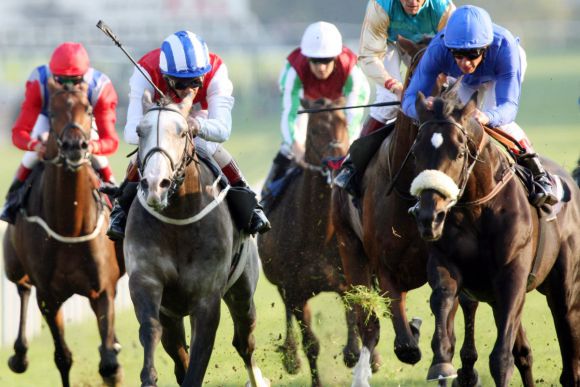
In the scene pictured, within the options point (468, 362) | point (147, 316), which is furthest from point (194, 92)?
point (468, 362)

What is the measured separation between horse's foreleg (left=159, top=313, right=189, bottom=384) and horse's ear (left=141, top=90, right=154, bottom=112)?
1462mm

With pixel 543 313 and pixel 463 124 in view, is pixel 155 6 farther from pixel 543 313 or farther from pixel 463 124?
pixel 463 124

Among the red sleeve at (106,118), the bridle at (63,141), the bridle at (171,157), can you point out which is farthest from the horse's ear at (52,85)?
the bridle at (171,157)

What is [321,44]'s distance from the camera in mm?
10367

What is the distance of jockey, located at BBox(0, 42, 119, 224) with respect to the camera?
9.27 metres

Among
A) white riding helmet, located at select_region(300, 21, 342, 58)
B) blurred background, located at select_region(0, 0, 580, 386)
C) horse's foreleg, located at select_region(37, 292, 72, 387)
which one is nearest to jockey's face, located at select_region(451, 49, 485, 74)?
blurred background, located at select_region(0, 0, 580, 386)

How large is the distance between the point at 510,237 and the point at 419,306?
18.6 feet

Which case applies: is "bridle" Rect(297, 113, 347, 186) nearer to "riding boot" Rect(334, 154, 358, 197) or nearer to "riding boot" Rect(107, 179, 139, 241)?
"riding boot" Rect(334, 154, 358, 197)

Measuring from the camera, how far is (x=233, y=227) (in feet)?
24.5

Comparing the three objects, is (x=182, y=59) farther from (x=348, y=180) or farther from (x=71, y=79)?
(x=71, y=79)

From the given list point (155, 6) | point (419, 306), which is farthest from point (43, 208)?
point (155, 6)

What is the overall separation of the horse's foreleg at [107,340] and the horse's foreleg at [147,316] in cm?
184

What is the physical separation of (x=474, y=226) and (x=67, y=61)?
3505mm

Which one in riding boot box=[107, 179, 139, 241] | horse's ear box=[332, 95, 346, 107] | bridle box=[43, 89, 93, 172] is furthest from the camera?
horse's ear box=[332, 95, 346, 107]
